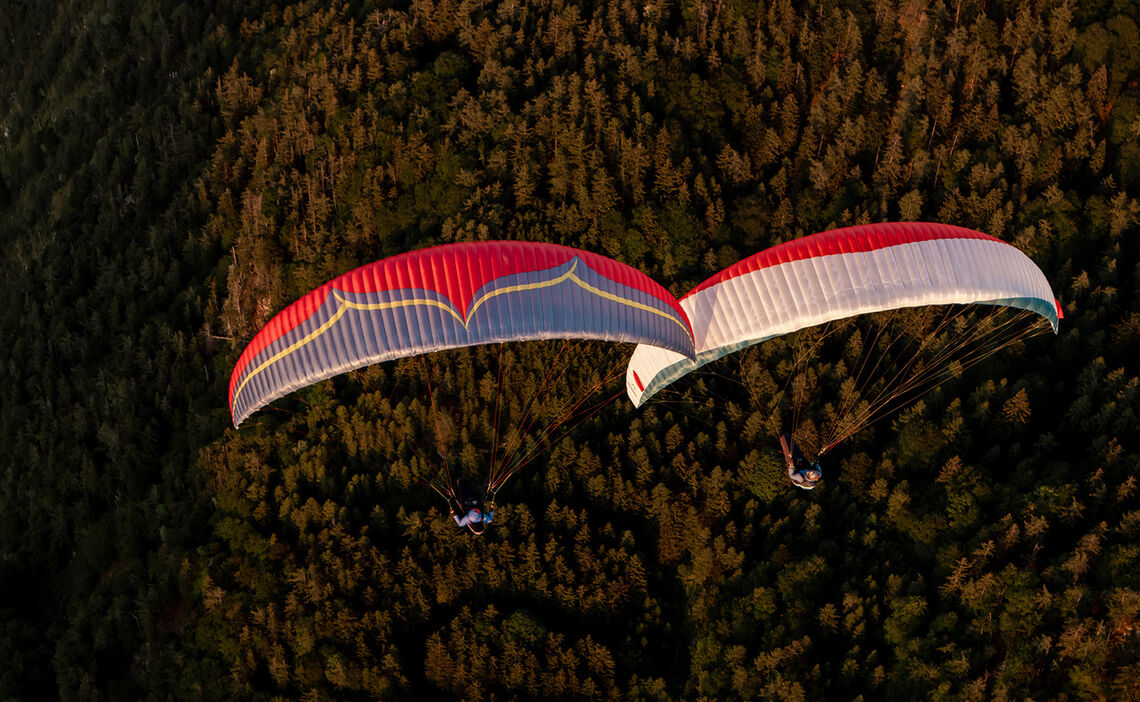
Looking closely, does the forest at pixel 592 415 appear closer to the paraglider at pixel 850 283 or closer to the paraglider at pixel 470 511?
the paraglider at pixel 470 511

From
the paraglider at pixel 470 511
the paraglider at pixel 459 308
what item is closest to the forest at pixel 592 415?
the paraglider at pixel 470 511

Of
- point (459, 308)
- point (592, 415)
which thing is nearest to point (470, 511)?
point (459, 308)

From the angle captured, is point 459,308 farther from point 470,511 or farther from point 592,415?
point 592,415

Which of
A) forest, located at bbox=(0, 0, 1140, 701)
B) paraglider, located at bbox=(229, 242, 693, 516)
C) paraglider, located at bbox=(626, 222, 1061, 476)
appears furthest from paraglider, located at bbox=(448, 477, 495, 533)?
forest, located at bbox=(0, 0, 1140, 701)

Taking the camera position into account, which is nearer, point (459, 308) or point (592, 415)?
point (459, 308)

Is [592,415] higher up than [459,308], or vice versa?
[592,415]

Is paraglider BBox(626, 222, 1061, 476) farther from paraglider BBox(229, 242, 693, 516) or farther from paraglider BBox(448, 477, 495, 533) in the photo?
paraglider BBox(448, 477, 495, 533)

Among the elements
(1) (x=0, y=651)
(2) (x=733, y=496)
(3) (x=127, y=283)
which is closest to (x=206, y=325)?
(3) (x=127, y=283)
